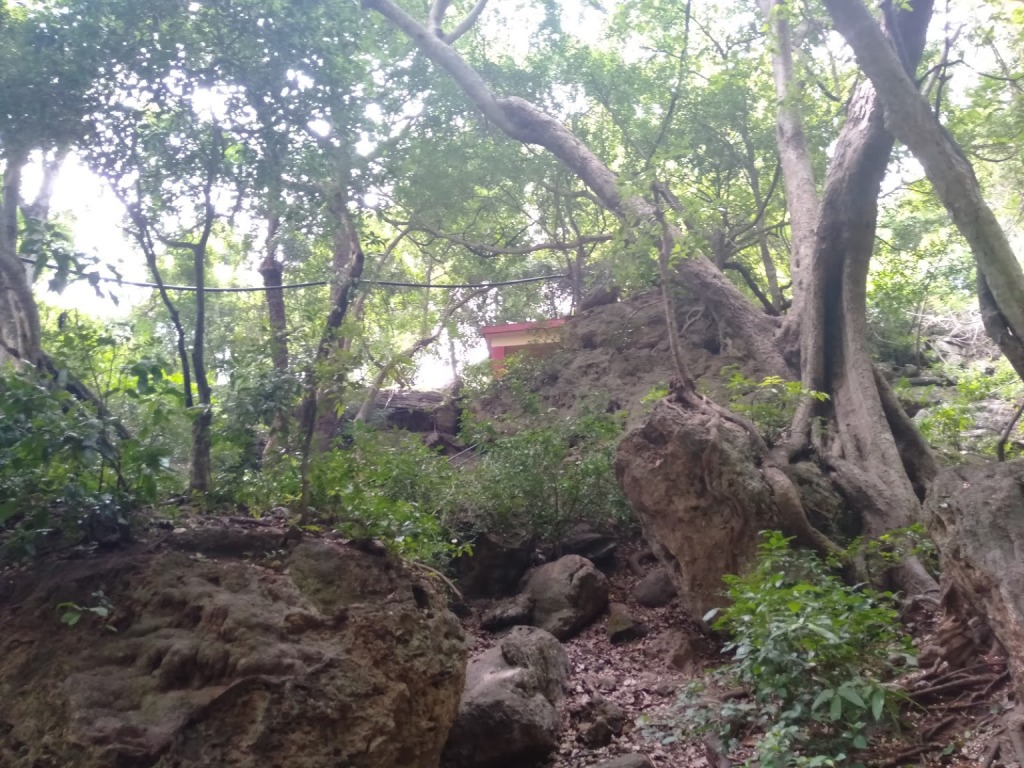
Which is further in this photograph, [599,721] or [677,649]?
[677,649]

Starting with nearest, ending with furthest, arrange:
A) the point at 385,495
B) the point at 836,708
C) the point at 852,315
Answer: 1. the point at 836,708
2. the point at 385,495
3. the point at 852,315

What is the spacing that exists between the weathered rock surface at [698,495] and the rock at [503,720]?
168 centimetres

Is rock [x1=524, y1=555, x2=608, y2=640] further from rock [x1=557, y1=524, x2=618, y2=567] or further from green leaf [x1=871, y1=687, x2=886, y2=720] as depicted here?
green leaf [x1=871, y1=687, x2=886, y2=720]

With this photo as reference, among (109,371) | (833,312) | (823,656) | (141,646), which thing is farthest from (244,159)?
(833,312)

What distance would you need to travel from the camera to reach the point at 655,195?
862 centimetres

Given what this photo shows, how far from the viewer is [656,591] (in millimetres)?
7910

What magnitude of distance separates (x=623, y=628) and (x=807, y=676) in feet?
11.8

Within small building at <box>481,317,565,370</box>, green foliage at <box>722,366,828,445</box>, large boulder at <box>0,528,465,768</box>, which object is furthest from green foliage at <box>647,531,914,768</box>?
small building at <box>481,317,565,370</box>

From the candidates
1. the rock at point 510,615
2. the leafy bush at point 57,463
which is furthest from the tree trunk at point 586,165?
the leafy bush at point 57,463

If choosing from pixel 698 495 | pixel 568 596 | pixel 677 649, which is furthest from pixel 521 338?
pixel 677 649

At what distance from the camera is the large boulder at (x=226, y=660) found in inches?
137

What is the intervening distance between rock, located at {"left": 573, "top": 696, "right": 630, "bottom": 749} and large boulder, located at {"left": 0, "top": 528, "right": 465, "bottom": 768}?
1308 millimetres

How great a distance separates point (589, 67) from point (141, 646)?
1141 cm

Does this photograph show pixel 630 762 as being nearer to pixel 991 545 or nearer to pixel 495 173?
pixel 991 545
